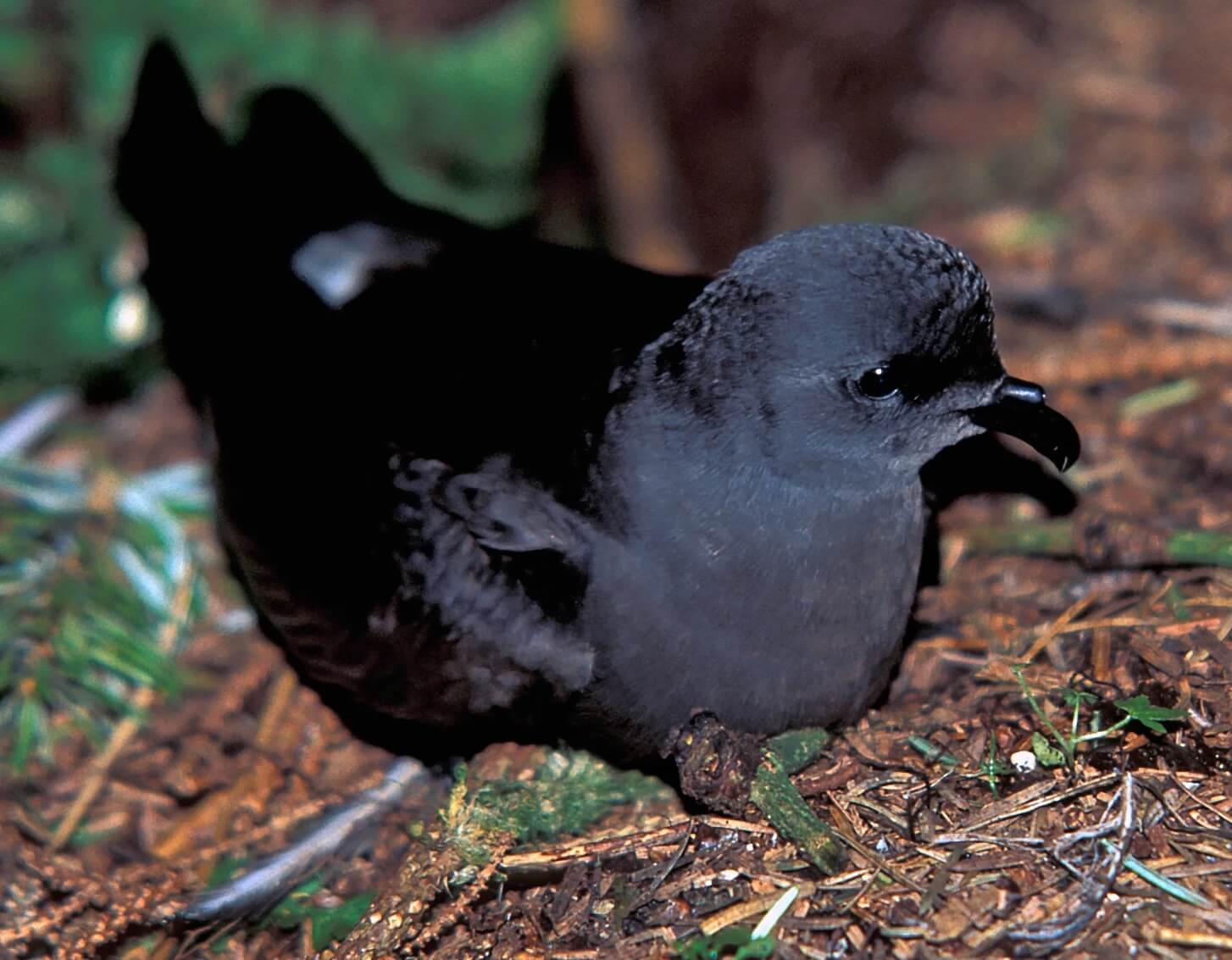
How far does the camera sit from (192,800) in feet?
13.8

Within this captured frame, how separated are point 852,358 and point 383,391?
4.59 ft

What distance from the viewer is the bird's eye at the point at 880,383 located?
333 cm

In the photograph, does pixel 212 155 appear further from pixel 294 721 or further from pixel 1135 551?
pixel 1135 551

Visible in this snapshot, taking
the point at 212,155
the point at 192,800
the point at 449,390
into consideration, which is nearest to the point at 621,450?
the point at 449,390

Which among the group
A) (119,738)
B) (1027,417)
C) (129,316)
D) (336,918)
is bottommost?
(336,918)

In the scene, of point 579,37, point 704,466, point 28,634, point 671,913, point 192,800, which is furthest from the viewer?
→ point 579,37

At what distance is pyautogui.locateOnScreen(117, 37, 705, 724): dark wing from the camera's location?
361 centimetres

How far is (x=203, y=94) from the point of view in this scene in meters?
5.73

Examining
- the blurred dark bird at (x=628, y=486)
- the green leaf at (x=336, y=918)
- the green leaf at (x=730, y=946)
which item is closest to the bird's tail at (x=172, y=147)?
the blurred dark bird at (x=628, y=486)

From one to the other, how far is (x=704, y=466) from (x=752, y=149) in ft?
11.0

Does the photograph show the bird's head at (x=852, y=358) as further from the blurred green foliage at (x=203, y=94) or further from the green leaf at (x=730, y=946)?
the blurred green foliage at (x=203, y=94)

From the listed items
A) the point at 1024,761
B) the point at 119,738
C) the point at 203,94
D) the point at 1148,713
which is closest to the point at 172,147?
the point at 203,94

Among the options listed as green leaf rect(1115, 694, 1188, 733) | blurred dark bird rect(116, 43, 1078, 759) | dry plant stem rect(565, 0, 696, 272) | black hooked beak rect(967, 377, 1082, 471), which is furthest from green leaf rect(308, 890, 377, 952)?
dry plant stem rect(565, 0, 696, 272)

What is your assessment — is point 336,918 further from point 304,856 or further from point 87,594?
point 87,594
